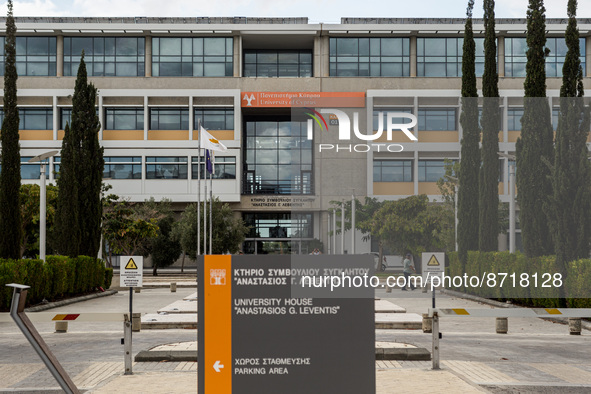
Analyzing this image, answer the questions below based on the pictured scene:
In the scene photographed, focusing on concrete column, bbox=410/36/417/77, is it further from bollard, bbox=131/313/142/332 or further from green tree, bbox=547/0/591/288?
bollard, bbox=131/313/142/332

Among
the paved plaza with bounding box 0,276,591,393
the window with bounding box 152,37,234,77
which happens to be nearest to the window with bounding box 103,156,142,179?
the window with bounding box 152,37,234,77

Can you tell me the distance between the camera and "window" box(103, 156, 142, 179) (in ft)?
195

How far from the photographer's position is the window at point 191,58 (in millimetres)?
62062

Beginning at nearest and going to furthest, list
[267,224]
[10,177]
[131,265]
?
[131,265], [10,177], [267,224]

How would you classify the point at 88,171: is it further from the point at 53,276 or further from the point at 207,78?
the point at 207,78

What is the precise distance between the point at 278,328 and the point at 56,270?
20.9 m

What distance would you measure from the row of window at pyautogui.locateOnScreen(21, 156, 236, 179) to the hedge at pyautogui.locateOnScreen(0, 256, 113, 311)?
2574cm

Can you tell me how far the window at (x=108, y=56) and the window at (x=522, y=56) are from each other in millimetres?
31785

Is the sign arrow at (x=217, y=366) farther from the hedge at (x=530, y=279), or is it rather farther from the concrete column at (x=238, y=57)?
the concrete column at (x=238, y=57)

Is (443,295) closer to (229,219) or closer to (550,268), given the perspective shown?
(550,268)

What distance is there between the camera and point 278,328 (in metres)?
6.15

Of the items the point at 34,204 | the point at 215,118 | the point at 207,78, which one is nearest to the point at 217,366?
the point at 34,204

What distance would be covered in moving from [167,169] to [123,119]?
235 inches

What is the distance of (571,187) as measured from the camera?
1931cm
